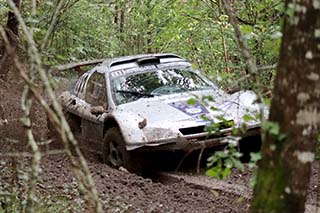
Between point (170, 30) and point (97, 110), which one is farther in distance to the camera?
point (170, 30)

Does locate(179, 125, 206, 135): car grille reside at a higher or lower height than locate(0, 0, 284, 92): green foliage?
lower

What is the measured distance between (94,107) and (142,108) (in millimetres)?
1052

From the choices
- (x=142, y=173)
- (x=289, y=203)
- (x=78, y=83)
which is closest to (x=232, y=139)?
(x=289, y=203)

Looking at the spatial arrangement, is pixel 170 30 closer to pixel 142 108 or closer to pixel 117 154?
pixel 142 108

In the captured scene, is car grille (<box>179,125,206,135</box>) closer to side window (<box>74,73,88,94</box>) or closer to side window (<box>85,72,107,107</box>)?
side window (<box>85,72,107,107</box>)

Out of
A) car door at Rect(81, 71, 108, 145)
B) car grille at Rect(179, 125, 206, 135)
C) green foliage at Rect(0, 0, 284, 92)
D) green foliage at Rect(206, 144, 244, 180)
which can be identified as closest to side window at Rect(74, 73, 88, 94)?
car door at Rect(81, 71, 108, 145)

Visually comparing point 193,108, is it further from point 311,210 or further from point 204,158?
point 311,210

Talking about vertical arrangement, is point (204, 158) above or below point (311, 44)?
below

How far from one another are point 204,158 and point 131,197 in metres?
1.67

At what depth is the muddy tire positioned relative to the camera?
8.30 meters

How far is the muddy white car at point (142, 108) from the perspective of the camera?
795 cm

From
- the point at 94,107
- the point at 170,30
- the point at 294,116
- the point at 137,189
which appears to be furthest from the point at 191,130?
the point at 170,30

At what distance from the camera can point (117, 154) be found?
8.59 meters

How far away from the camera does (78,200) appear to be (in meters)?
6.50
